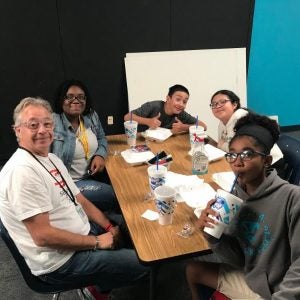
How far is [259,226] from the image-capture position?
3.82ft

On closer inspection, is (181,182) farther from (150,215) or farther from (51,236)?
(51,236)

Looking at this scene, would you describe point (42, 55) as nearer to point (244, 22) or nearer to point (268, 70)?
point (244, 22)

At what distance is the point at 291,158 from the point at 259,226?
97cm

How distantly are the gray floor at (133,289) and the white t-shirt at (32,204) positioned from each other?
0.66 meters

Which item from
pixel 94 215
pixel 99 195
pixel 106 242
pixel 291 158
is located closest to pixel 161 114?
pixel 99 195

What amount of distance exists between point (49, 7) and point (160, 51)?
132cm

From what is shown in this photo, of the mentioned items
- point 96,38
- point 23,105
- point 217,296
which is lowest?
point 217,296

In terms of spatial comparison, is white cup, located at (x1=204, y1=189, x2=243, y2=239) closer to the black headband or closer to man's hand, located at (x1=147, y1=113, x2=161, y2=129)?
the black headband

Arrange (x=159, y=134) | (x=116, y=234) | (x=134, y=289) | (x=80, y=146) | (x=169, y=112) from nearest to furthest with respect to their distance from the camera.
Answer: (x=116, y=234)
(x=134, y=289)
(x=80, y=146)
(x=159, y=134)
(x=169, y=112)

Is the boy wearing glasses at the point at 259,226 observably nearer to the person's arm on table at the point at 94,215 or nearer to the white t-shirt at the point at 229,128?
the person's arm on table at the point at 94,215

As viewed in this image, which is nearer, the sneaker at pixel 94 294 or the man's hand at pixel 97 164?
the sneaker at pixel 94 294

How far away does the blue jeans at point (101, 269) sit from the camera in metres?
1.42

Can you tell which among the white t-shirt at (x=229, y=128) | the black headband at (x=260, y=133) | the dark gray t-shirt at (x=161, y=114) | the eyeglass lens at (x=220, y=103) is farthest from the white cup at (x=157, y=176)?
the dark gray t-shirt at (x=161, y=114)

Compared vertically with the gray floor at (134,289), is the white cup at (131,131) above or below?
above
